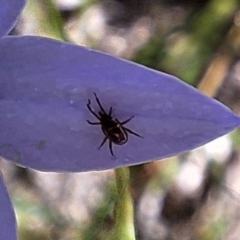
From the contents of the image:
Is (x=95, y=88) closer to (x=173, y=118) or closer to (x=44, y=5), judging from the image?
(x=173, y=118)

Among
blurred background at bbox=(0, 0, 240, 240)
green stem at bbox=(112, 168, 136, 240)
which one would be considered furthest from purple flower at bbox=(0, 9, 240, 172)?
blurred background at bbox=(0, 0, 240, 240)

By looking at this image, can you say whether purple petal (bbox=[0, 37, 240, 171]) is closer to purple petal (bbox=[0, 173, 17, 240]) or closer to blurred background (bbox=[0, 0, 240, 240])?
purple petal (bbox=[0, 173, 17, 240])

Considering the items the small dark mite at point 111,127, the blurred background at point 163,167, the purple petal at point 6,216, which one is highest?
the small dark mite at point 111,127

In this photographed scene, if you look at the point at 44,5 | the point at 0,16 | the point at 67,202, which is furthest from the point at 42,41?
the point at 67,202

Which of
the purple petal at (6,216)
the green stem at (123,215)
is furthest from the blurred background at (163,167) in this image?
the purple petal at (6,216)

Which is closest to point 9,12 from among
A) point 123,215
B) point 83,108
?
point 83,108

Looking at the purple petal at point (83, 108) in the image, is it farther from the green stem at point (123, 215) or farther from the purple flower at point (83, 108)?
the green stem at point (123, 215)
